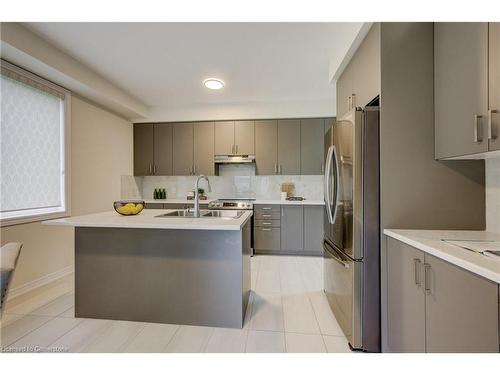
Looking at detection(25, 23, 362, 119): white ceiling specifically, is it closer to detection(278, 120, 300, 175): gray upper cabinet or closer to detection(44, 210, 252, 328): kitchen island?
detection(278, 120, 300, 175): gray upper cabinet

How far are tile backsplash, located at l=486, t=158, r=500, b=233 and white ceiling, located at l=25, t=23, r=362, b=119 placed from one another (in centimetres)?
132

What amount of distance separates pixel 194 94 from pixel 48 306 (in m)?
3.09

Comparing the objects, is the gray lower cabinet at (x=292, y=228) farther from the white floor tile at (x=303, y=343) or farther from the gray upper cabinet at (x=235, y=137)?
the white floor tile at (x=303, y=343)

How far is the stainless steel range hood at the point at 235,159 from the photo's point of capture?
396cm

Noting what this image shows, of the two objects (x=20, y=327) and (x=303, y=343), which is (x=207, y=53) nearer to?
(x=303, y=343)

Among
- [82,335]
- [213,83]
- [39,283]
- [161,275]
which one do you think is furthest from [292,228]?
[39,283]

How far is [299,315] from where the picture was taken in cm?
201

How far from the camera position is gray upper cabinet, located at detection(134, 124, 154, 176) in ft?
13.7

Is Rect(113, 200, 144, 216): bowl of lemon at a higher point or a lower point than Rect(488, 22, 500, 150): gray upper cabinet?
lower

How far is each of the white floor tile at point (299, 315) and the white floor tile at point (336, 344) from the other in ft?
0.37

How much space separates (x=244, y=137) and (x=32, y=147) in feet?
9.01

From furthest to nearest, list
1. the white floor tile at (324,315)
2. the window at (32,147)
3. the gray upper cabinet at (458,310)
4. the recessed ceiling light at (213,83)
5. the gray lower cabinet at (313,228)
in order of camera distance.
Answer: the gray lower cabinet at (313,228), the recessed ceiling light at (213,83), the window at (32,147), the white floor tile at (324,315), the gray upper cabinet at (458,310)

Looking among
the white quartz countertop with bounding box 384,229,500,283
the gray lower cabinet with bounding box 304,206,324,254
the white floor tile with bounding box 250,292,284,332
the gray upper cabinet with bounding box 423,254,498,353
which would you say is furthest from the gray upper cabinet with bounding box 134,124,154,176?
the gray upper cabinet with bounding box 423,254,498,353

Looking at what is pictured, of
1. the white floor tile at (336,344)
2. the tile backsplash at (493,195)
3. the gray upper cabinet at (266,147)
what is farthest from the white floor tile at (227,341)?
the gray upper cabinet at (266,147)
